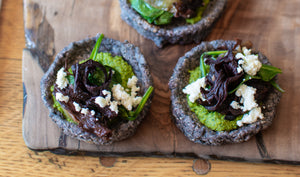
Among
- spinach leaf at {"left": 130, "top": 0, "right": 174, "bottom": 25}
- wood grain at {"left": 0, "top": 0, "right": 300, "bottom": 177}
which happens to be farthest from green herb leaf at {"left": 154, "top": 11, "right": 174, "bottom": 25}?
wood grain at {"left": 0, "top": 0, "right": 300, "bottom": 177}

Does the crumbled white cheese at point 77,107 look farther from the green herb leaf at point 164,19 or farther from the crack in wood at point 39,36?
the green herb leaf at point 164,19

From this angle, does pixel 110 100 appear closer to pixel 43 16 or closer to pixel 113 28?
pixel 113 28

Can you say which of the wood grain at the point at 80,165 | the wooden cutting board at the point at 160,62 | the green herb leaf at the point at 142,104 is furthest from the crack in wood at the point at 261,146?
the green herb leaf at the point at 142,104

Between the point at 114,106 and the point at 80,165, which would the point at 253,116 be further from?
the point at 80,165

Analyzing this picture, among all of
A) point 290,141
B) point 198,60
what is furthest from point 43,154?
point 290,141

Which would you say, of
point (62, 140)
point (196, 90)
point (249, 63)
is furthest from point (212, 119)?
point (62, 140)

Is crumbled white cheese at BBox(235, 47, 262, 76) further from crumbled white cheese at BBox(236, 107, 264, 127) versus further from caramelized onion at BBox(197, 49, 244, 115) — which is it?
crumbled white cheese at BBox(236, 107, 264, 127)
